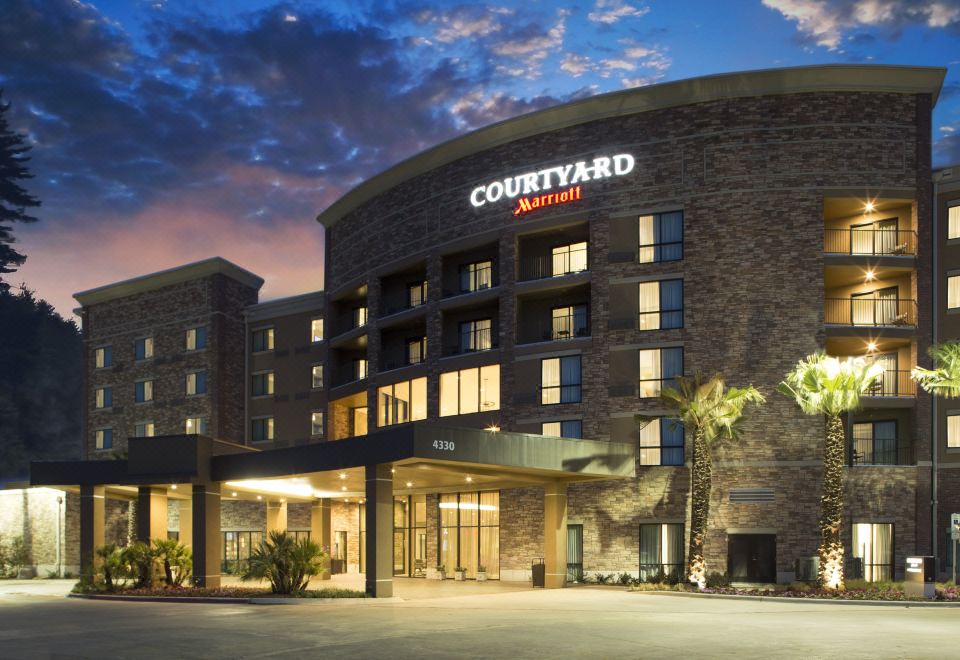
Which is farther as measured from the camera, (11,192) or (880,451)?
(11,192)

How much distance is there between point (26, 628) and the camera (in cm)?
2491

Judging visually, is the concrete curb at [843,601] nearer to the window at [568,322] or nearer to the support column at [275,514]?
the window at [568,322]

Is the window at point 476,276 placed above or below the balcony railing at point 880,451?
above

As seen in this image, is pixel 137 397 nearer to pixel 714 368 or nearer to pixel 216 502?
pixel 216 502

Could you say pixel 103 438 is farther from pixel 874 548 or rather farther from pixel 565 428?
pixel 874 548

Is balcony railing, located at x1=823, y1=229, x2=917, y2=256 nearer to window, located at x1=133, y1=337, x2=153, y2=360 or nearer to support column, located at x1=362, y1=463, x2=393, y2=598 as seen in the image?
support column, located at x1=362, y1=463, x2=393, y2=598

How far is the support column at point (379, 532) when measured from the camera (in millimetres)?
33688

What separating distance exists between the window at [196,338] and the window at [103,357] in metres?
7.94

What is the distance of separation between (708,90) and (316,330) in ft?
103

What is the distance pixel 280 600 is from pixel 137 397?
42639 millimetres

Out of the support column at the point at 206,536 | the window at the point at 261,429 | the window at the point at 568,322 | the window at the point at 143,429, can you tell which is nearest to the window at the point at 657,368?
the window at the point at 568,322

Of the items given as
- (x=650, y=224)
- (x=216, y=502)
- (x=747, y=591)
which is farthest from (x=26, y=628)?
(x=650, y=224)

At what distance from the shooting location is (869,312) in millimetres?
45438

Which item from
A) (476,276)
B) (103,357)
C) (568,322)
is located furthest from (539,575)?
(103,357)
